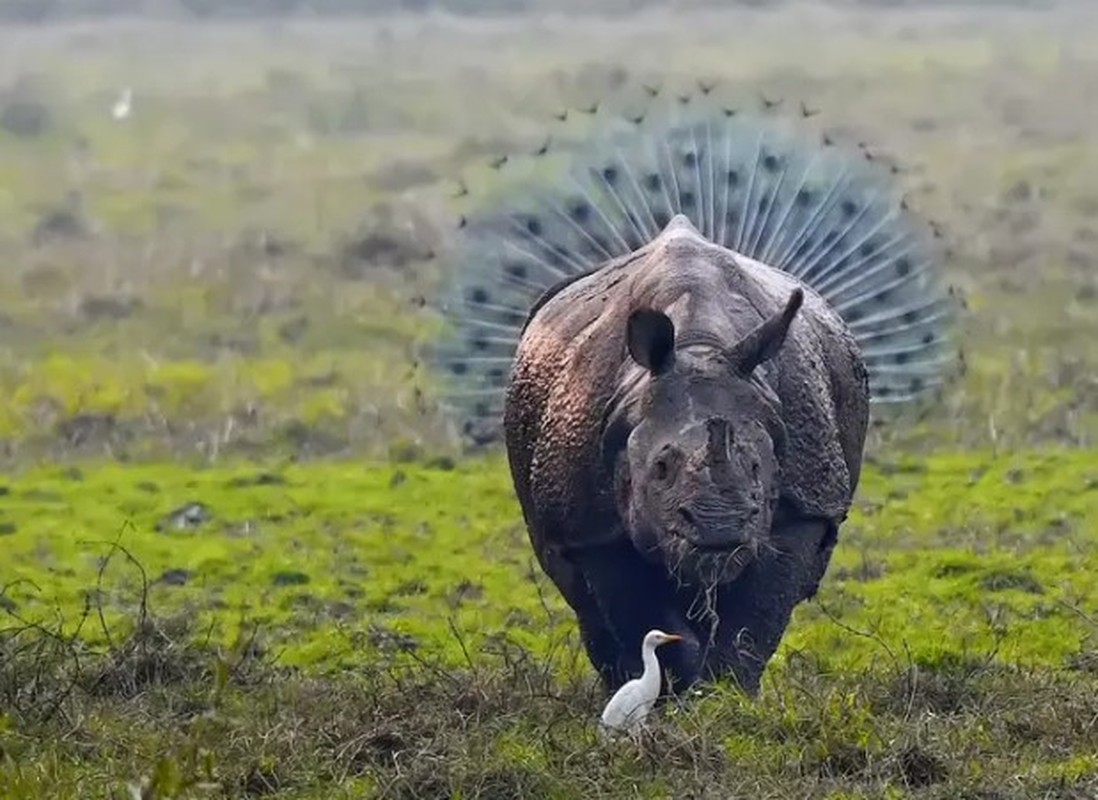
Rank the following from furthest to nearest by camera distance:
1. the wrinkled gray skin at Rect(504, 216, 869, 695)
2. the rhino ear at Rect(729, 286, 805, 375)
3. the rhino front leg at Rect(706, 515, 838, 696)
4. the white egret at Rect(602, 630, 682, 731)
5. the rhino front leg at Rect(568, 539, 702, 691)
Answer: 1. the rhino front leg at Rect(568, 539, 702, 691)
2. the rhino front leg at Rect(706, 515, 838, 696)
3. the white egret at Rect(602, 630, 682, 731)
4. the rhino ear at Rect(729, 286, 805, 375)
5. the wrinkled gray skin at Rect(504, 216, 869, 695)

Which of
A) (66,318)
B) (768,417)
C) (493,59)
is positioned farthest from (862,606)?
(493,59)

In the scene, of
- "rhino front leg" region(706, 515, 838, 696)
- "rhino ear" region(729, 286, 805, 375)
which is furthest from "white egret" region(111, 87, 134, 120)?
"rhino ear" region(729, 286, 805, 375)

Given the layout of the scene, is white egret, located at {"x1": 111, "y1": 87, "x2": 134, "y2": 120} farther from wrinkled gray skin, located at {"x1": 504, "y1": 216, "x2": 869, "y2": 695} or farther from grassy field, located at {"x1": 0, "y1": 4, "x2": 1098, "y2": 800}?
wrinkled gray skin, located at {"x1": 504, "y1": 216, "x2": 869, "y2": 695}

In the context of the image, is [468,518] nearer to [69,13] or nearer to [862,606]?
[862,606]

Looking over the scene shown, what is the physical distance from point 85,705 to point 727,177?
3.39m

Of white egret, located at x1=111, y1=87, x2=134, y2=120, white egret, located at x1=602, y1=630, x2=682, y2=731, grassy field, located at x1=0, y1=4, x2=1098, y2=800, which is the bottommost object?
white egret, located at x1=111, y1=87, x2=134, y2=120


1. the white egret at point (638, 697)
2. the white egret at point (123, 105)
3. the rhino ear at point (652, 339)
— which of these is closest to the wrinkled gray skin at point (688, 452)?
the rhino ear at point (652, 339)

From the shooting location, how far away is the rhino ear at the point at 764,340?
7625mm

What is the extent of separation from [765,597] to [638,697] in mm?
570

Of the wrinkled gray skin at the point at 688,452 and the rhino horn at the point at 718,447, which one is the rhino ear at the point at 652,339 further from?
the rhino horn at the point at 718,447

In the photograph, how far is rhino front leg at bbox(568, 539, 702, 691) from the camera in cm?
820

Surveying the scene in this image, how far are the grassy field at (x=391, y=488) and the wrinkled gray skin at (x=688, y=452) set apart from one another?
1.05 ft

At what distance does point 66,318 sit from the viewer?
67.3 feet

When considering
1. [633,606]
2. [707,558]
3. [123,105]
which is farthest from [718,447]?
[123,105]
